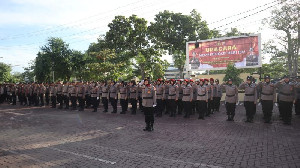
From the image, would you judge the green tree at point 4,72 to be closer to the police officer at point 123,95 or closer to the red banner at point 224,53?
the red banner at point 224,53

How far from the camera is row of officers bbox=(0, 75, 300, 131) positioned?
8.80 metres

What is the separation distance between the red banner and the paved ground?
1002cm

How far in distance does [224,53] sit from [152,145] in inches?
587

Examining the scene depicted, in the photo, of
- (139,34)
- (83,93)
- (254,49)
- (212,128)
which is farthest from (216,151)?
(139,34)

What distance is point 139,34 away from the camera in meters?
25.7

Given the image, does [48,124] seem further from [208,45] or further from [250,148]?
[208,45]

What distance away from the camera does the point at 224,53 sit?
62.4 ft

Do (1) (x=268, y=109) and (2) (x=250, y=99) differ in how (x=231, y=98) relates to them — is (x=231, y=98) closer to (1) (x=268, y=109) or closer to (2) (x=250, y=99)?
(2) (x=250, y=99)

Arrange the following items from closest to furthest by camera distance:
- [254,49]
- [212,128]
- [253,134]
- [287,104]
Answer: [253,134]
[212,128]
[287,104]
[254,49]

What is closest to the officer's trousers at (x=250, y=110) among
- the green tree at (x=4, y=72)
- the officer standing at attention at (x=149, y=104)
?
the officer standing at attention at (x=149, y=104)

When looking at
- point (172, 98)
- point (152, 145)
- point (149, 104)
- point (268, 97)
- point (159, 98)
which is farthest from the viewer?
point (159, 98)

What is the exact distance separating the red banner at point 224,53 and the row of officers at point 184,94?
21.3 ft

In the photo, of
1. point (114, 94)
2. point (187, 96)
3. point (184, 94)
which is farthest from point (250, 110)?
point (114, 94)

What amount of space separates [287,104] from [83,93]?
1070cm
